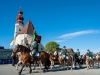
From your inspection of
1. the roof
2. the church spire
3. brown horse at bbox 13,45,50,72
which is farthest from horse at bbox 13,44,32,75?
the church spire

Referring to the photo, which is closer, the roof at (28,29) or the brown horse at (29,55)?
the brown horse at (29,55)

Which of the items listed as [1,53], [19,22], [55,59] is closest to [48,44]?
[19,22]

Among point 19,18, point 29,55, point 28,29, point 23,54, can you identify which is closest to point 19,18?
point 19,18

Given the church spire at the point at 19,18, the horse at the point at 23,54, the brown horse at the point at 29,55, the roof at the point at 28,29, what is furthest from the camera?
the church spire at the point at 19,18

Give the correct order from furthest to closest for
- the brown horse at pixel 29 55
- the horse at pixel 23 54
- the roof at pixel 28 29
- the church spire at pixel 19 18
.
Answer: the church spire at pixel 19 18 < the roof at pixel 28 29 < the brown horse at pixel 29 55 < the horse at pixel 23 54

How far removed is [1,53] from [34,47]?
2438cm

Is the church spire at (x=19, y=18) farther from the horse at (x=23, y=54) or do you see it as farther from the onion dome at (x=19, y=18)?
the horse at (x=23, y=54)

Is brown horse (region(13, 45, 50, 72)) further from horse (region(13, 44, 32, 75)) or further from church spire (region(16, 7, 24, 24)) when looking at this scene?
church spire (region(16, 7, 24, 24))

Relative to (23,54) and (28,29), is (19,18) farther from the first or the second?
(23,54)

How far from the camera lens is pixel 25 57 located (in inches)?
488

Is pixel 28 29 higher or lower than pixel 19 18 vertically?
lower

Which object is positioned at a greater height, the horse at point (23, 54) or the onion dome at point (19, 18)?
the onion dome at point (19, 18)

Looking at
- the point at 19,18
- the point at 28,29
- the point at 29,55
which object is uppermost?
the point at 19,18

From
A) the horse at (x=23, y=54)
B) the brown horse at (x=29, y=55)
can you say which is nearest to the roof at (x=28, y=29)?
the brown horse at (x=29, y=55)
